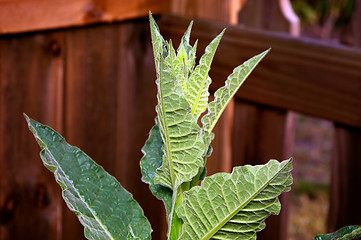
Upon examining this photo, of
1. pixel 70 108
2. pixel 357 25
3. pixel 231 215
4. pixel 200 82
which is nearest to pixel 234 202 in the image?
pixel 231 215

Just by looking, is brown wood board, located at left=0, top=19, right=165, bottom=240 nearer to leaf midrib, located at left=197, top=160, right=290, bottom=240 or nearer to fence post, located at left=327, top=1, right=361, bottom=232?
fence post, located at left=327, top=1, right=361, bottom=232

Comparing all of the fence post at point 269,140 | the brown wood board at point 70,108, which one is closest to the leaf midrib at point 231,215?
the brown wood board at point 70,108

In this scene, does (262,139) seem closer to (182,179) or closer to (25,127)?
(25,127)

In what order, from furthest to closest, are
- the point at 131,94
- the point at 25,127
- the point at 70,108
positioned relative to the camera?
1. the point at 131,94
2. the point at 70,108
3. the point at 25,127

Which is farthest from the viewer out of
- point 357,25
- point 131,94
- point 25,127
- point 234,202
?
point 357,25

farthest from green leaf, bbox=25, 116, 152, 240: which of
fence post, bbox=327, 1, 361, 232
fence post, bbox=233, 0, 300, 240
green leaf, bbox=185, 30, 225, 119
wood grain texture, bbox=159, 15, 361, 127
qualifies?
fence post, bbox=327, 1, 361, 232

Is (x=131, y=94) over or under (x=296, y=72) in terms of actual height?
under

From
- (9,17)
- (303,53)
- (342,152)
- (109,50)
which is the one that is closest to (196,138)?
(9,17)

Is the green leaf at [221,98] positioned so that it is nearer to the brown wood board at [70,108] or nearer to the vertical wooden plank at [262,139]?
the brown wood board at [70,108]
